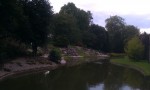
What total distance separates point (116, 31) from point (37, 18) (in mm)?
84636

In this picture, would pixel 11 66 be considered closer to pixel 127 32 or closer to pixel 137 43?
pixel 137 43

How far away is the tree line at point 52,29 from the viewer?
5238cm

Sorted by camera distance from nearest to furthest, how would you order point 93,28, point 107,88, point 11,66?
point 107,88 → point 11,66 → point 93,28

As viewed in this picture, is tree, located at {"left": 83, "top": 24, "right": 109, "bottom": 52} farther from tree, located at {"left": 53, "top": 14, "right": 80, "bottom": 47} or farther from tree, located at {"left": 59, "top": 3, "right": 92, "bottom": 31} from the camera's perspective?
tree, located at {"left": 53, "top": 14, "right": 80, "bottom": 47}

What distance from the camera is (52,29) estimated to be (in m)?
83.8

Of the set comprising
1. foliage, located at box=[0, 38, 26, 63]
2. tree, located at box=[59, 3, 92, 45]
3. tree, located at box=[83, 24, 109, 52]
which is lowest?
foliage, located at box=[0, 38, 26, 63]

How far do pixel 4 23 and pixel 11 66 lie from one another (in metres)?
8.85

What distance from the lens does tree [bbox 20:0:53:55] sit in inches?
2544

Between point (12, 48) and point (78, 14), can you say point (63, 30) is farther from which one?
point (12, 48)

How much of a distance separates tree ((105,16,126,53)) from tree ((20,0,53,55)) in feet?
244

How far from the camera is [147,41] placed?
82.1m

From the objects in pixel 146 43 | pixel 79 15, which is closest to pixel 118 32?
pixel 79 15

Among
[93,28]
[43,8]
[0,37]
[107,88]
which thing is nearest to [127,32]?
[93,28]

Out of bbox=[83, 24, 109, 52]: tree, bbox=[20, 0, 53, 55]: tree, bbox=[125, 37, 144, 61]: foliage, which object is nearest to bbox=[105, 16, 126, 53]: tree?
bbox=[83, 24, 109, 52]: tree
